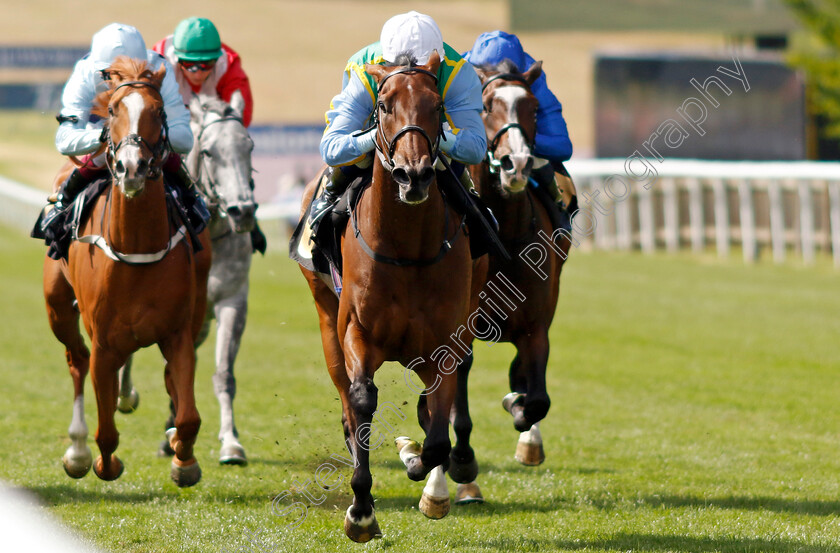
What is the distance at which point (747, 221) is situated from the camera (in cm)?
1866

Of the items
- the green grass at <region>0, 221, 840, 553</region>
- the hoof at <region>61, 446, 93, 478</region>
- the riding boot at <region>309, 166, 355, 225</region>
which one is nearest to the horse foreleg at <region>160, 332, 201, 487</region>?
the green grass at <region>0, 221, 840, 553</region>

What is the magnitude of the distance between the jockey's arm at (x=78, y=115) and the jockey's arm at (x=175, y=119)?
1.10ft

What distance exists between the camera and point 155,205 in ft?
17.4

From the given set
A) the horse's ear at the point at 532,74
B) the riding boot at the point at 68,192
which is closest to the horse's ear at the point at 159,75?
the riding boot at the point at 68,192

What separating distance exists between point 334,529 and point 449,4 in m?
39.1

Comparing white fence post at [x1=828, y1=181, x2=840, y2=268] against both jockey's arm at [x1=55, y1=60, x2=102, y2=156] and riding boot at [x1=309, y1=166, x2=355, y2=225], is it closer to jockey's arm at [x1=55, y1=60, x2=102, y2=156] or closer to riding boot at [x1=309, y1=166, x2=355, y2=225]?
riding boot at [x1=309, y1=166, x2=355, y2=225]

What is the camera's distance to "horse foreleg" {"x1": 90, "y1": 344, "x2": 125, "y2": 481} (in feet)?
17.8

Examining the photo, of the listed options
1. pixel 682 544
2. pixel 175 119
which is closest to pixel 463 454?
pixel 682 544

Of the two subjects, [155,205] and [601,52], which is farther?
[601,52]

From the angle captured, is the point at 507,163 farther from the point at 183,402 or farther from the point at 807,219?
the point at 807,219

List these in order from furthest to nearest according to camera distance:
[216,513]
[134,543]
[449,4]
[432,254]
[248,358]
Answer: [449,4] → [248,358] → [216,513] → [134,543] → [432,254]

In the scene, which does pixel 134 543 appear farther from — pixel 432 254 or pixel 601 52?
pixel 601 52

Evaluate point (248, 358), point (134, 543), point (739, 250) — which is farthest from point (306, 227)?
point (739, 250)

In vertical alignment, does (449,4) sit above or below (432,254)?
above
